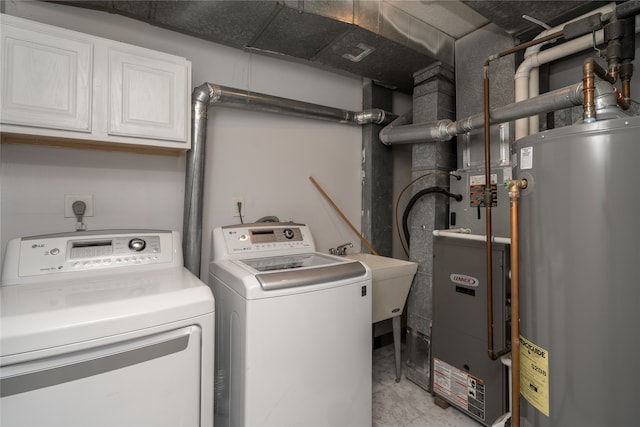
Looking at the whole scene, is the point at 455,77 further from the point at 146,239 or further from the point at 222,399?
the point at 222,399

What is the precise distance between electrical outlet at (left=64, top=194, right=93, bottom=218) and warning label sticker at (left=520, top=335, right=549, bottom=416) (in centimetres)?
201

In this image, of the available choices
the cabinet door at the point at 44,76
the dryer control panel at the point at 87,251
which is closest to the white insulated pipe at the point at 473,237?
the dryer control panel at the point at 87,251

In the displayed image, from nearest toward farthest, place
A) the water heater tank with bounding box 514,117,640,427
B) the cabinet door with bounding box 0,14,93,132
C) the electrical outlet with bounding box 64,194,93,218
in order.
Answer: the water heater tank with bounding box 514,117,640,427
the cabinet door with bounding box 0,14,93,132
the electrical outlet with bounding box 64,194,93,218

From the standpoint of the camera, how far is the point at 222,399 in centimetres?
136

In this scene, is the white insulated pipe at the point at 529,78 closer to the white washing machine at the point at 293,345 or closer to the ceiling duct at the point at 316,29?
the ceiling duct at the point at 316,29

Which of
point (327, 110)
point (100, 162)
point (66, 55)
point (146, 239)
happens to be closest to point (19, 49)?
point (66, 55)

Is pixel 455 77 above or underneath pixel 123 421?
above

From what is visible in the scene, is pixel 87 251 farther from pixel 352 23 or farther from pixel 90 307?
pixel 352 23

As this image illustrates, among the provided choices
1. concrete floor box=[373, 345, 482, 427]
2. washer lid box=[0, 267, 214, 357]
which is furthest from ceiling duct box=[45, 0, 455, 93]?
concrete floor box=[373, 345, 482, 427]

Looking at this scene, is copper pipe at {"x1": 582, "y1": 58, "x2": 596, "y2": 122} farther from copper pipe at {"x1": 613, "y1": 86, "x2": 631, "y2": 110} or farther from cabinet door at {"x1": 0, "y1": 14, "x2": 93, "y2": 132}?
cabinet door at {"x1": 0, "y1": 14, "x2": 93, "y2": 132}

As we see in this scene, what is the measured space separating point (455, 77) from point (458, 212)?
1057 mm

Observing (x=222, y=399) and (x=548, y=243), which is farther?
(x=222, y=399)

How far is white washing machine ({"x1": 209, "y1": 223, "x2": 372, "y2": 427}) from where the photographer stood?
1.14m

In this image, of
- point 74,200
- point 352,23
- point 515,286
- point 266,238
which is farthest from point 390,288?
point 74,200
